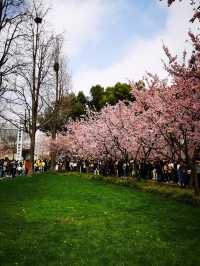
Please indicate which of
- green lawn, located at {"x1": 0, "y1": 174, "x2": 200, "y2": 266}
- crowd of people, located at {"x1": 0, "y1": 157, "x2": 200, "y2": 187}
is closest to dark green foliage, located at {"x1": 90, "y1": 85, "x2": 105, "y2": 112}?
crowd of people, located at {"x1": 0, "y1": 157, "x2": 200, "y2": 187}

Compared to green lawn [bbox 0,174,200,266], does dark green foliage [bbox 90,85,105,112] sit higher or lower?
A: higher

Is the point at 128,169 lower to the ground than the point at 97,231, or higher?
higher

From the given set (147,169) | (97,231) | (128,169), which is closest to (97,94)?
(147,169)

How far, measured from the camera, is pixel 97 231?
1107 cm

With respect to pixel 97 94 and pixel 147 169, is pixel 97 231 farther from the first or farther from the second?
pixel 97 94

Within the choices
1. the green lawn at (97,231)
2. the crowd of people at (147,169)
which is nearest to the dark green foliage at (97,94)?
the crowd of people at (147,169)

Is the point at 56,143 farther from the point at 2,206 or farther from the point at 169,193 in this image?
the point at 2,206

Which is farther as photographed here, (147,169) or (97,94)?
(97,94)

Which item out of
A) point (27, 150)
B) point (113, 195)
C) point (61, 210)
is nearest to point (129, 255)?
point (61, 210)

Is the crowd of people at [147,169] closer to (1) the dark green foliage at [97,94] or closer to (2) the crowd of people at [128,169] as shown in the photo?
(2) the crowd of people at [128,169]

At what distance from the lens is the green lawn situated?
8.68m

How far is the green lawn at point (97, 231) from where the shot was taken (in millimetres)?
8680

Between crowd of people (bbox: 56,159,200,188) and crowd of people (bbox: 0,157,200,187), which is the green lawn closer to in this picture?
crowd of people (bbox: 0,157,200,187)

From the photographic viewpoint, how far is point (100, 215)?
535 inches
